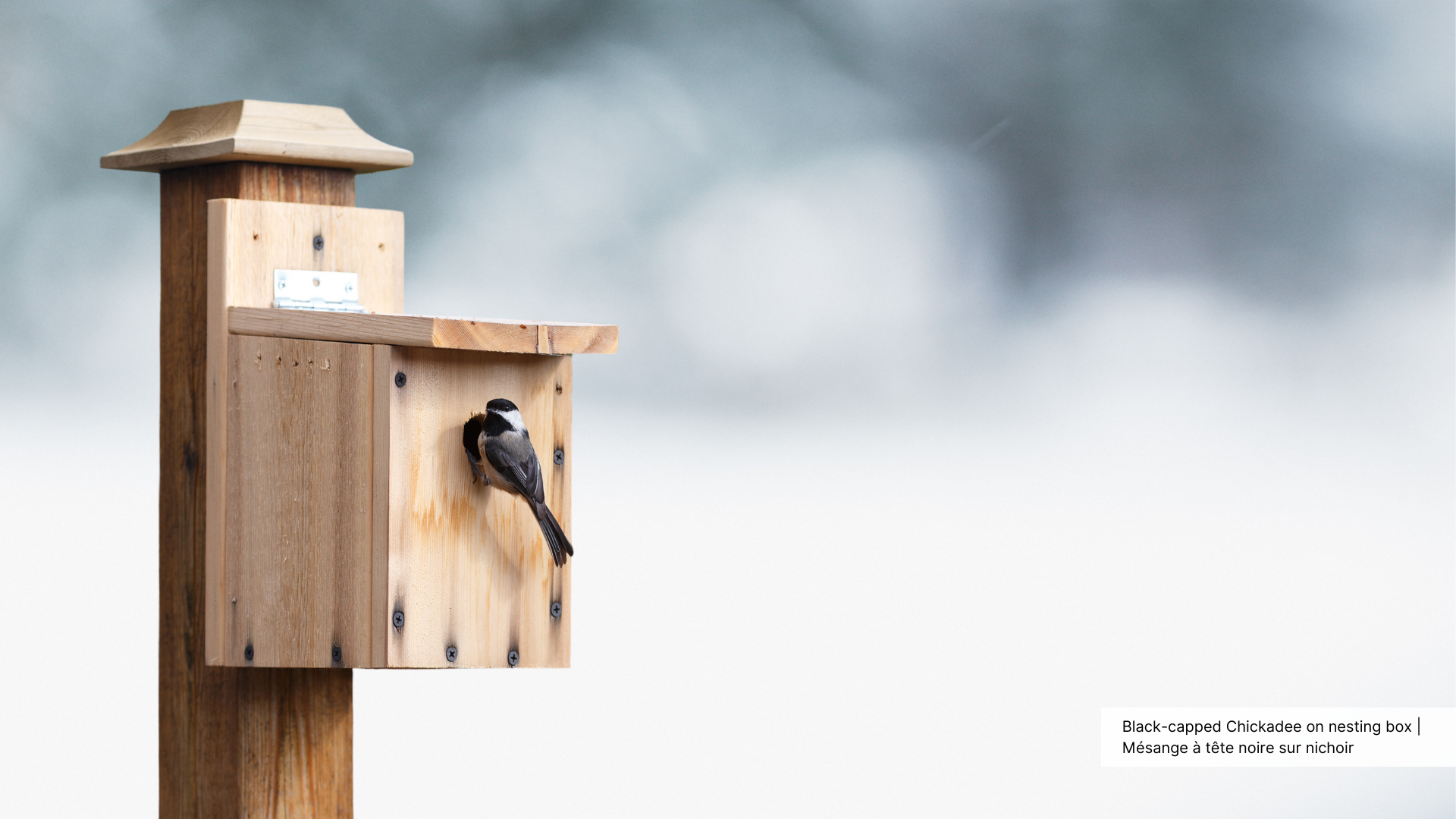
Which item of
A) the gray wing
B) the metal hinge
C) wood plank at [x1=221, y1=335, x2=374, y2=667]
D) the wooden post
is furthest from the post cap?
the gray wing

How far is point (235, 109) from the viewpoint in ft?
6.77

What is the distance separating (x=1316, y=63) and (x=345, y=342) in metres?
3.50

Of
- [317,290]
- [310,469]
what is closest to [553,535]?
[310,469]

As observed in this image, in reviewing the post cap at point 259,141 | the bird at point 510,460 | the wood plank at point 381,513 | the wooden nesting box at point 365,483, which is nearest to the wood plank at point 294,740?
the wooden nesting box at point 365,483

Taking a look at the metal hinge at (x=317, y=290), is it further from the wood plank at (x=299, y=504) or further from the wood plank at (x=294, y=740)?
the wood plank at (x=294, y=740)

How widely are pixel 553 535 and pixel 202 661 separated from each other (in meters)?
0.56

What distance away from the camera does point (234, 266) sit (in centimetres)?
199

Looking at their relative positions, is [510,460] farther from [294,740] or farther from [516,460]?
[294,740]

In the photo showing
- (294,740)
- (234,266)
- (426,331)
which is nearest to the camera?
(426,331)

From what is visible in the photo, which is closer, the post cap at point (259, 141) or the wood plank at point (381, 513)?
the wood plank at point (381, 513)

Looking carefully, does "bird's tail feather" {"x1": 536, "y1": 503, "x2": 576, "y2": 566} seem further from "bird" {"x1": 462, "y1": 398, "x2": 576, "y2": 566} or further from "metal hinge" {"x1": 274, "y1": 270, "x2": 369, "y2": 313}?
"metal hinge" {"x1": 274, "y1": 270, "x2": 369, "y2": 313}

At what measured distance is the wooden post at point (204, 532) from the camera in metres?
2.05

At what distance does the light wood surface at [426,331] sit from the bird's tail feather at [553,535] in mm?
216

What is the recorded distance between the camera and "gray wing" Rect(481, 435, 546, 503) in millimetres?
1882
